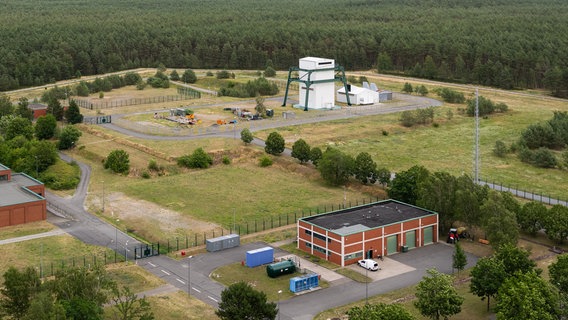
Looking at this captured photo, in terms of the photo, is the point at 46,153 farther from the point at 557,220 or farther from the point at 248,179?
the point at 557,220

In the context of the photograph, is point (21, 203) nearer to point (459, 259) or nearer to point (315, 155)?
point (315, 155)

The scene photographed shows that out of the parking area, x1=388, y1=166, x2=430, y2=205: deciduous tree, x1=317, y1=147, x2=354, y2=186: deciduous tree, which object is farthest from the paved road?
x1=388, y1=166, x2=430, y2=205: deciduous tree

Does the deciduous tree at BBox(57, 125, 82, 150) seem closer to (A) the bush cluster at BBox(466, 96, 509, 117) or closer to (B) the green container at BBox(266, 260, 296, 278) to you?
(B) the green container at BBox(266, 260, 296, 278)

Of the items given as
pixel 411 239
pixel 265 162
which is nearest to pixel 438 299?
pixel 411 239

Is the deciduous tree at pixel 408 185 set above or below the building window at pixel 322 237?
above

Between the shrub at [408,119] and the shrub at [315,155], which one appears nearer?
the shrub at [315,155]

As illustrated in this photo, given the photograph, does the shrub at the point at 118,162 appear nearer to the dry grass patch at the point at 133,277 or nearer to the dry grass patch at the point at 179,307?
the dry grass patch at the point at 133,277

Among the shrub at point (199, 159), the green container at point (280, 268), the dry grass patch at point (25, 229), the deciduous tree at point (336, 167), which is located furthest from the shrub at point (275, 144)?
the green container at point (280, 268)
